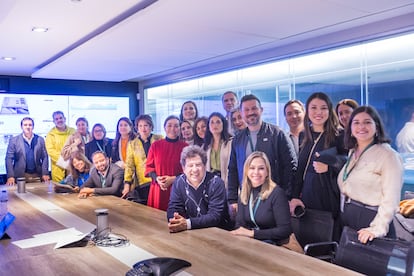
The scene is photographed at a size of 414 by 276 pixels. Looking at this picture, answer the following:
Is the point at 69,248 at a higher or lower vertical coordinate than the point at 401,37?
lower

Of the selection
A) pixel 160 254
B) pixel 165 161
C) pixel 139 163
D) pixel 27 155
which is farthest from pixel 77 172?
pixel 160 254

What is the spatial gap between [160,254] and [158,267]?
1.12 feet

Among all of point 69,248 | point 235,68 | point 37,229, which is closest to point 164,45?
point 235,68

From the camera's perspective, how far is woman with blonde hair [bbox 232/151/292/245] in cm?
250

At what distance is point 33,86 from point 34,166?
1.92 m

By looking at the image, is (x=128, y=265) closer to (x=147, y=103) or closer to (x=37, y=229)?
(x=37, y=229)

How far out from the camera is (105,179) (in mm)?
4051

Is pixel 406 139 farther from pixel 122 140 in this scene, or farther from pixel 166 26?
pixel 122 140

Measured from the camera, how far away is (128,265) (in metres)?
1.83

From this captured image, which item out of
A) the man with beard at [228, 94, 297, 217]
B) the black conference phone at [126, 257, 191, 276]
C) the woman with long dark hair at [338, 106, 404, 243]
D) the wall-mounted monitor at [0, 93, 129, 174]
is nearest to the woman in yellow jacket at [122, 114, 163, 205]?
the man with beard at [228, 94, 297, 217]

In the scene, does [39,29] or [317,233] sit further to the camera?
[39,29]

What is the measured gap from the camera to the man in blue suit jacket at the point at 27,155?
18.1 feet

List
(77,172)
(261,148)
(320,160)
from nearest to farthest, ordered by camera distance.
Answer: (320,160) → (261,148) → (77,172)

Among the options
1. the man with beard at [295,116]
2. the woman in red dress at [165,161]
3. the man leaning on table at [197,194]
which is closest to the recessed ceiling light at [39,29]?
the woman in red dress at [165,161]
